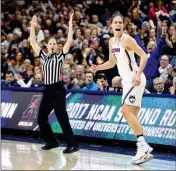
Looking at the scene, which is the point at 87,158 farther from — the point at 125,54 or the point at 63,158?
the point at 125,54

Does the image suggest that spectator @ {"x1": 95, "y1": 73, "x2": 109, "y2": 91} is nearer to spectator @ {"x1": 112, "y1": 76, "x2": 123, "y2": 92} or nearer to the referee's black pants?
spectator @ {"x1": 112, "y1": 76, "x2": 123, "y2": 92}

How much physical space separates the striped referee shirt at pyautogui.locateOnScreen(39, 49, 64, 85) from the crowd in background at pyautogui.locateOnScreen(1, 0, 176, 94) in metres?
2.11

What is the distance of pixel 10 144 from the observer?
447 inches

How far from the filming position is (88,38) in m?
15.9

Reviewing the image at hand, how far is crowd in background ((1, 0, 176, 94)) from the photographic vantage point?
1258 centimetres

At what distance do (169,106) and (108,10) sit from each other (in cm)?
768

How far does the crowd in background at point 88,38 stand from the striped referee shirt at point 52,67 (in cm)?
211

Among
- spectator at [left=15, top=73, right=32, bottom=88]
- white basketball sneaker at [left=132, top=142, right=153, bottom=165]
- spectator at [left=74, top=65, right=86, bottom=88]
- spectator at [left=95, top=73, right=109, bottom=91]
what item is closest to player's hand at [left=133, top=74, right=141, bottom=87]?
white basketball sneaker at [left=132, top=142, right=153, bottom=165]

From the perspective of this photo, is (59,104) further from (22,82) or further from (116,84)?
(22,82)

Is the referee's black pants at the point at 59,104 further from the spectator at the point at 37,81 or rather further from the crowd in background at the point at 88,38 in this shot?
the spectator at the point at 37,81

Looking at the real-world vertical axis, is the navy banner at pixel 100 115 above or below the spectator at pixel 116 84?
below

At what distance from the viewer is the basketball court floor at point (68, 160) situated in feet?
28.3

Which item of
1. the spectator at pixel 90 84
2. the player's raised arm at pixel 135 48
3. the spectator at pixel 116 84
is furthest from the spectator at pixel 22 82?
the player's raised arm at pixel 135 48

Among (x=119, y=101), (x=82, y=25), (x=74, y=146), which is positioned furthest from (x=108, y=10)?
(x=74, y=146)
